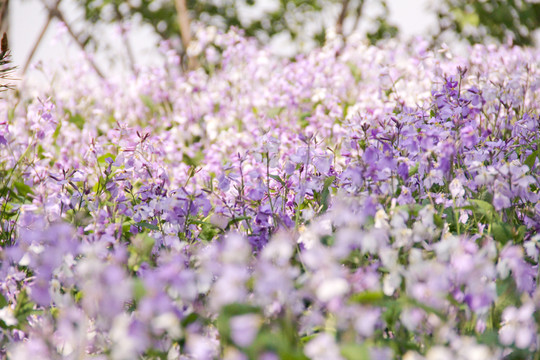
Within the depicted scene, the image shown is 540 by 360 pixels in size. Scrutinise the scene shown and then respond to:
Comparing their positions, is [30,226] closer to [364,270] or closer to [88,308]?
[88,308]

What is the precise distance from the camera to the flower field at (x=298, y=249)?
1.54 m

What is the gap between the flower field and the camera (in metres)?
1.54

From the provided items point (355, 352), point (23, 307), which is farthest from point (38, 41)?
point (355, 352)

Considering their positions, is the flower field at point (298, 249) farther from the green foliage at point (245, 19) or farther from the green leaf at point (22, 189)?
the green foliage at point (245, 19)

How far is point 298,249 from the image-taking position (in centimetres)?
220

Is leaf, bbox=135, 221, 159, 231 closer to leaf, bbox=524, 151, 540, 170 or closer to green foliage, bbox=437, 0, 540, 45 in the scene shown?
leaf, bbox=524, 151, 540, 170

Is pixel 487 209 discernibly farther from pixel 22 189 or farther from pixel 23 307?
pixel 22 189

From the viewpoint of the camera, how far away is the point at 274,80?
604cm

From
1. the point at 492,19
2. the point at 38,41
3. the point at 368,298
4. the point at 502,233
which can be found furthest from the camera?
the point at 492,19

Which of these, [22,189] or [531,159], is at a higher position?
[531,159]

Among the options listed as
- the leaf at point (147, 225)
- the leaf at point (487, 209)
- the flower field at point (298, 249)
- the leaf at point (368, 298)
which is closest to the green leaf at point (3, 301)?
the flower field at point (298, 249)

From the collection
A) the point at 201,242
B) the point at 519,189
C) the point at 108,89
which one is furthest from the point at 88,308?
the point at 108,89

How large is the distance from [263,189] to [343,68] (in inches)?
162

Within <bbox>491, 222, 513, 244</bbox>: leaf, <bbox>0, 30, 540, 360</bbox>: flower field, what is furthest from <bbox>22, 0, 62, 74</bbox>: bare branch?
<bbox>491, 222, 513, 244</bbox>: leaf
